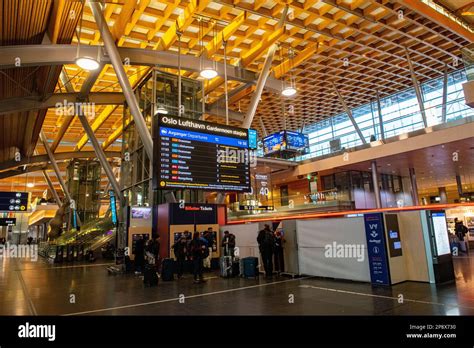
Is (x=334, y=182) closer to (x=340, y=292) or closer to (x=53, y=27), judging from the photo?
(x=340, y=292)

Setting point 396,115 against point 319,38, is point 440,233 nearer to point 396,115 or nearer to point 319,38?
point 319,38

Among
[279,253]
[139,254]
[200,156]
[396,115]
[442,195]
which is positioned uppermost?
[396,115]

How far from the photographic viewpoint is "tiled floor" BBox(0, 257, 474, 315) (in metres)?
6.02

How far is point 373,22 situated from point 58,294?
1708 cm

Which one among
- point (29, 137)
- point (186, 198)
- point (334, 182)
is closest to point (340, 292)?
point (186, 198)

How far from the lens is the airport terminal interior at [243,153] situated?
8.31 m

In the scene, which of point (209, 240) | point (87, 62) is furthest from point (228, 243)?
point (87, 62)

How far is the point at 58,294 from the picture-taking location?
8609 millimetres

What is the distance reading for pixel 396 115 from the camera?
2722cm

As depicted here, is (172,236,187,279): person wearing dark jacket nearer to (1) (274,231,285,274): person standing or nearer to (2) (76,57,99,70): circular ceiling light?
(1) (274,231,285,274): person standing

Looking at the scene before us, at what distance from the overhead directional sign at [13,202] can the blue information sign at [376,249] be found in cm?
2819

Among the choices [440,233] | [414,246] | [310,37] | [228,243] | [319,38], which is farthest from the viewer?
[319,38]

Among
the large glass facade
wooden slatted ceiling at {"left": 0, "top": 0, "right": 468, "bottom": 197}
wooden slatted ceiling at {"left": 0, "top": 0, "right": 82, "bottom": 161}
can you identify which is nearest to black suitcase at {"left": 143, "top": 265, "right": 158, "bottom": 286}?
wooden slatted ceiling at {"left": 0, "top": 0, "right": 82, "bottom": 161}

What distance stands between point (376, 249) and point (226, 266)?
4915mm
